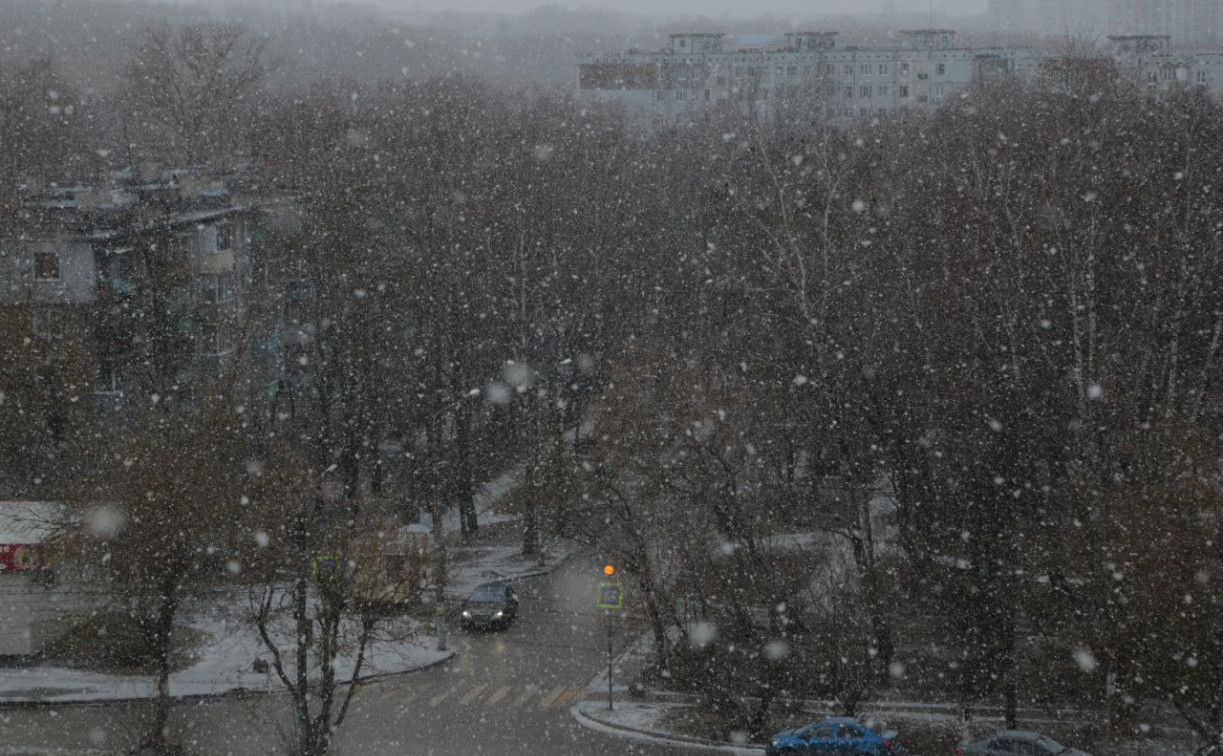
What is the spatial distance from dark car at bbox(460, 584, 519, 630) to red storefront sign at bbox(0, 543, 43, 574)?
752 cm

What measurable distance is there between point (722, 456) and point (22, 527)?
36.1ft

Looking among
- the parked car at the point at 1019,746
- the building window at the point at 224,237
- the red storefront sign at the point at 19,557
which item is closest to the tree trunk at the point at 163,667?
the red storefront sign at the point at 19,557

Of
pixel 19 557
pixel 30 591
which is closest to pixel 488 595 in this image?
pixel 30 591

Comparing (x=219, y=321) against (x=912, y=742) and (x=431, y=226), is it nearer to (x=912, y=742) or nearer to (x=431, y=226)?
(x=431, y=226)

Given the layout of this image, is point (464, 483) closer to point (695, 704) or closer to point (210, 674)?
point (210, 674)

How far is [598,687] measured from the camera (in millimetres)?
19516

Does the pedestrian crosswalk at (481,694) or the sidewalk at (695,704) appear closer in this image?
the sidewalk at (695,704)

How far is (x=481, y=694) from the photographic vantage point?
18969 millimetres

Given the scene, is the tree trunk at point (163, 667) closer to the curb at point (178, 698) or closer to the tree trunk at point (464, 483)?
the curb at point (178, 698)

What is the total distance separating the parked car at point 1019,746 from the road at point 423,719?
13.1 feet

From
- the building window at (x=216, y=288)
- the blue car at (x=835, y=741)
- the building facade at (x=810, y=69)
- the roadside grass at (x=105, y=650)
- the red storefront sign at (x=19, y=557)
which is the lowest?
the roadside grass at (x=105, y=650)

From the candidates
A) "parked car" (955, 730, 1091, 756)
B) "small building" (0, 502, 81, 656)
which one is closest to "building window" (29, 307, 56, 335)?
"small building" (0, 502, 81, 656)

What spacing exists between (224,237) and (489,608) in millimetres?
16304

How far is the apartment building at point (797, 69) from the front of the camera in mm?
86875
